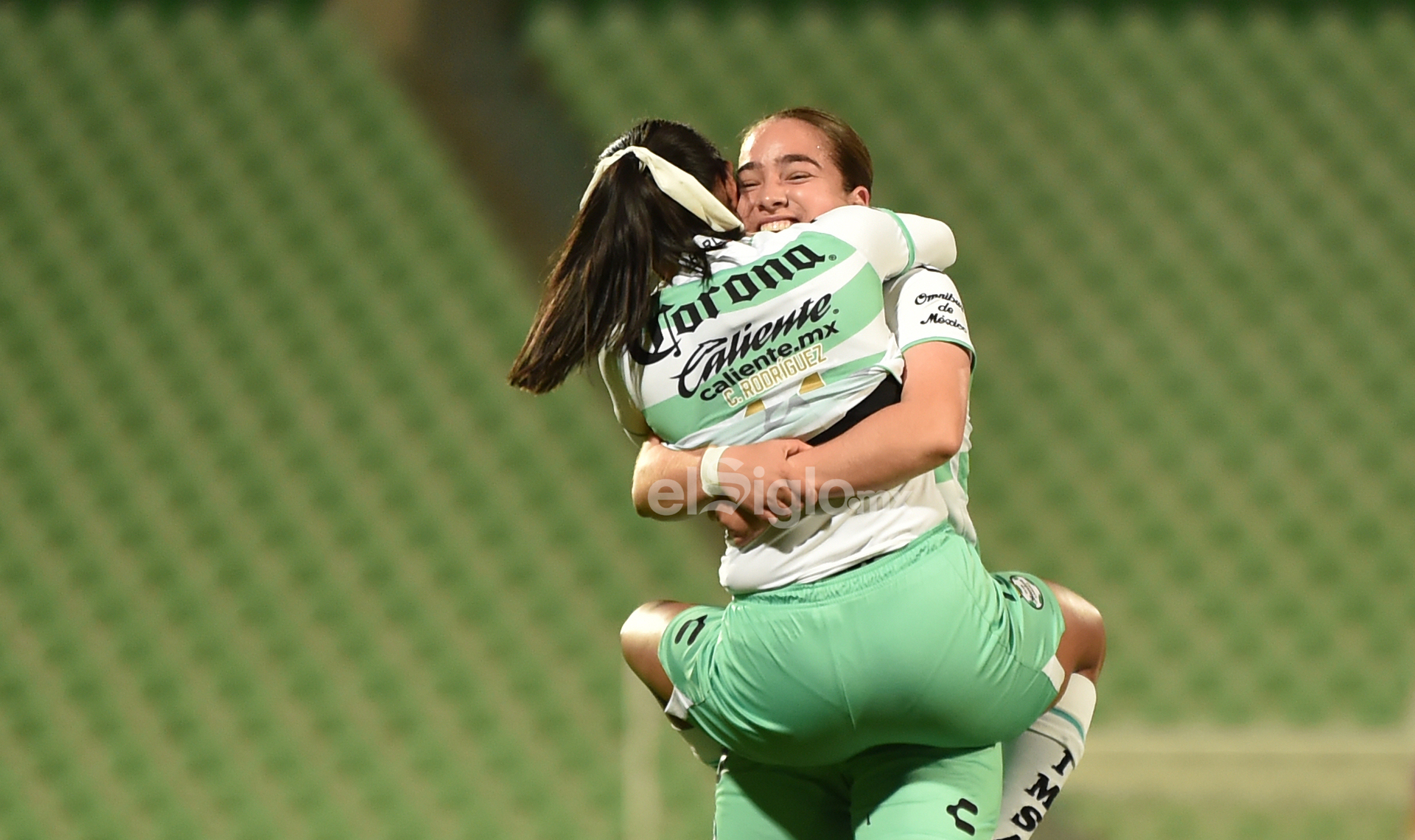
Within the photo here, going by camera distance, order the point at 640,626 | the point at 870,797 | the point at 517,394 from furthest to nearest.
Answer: the point at 517,394
the point at 640,626
the point at 870,797

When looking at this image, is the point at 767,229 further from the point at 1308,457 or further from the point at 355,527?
the point at 1308,457

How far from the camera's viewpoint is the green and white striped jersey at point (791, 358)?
3.78ft

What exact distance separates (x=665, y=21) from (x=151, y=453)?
1734mm

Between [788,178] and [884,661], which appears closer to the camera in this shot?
[884,661]

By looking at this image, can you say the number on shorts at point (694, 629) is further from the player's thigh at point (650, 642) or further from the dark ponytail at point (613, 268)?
Answer: the dark ponytail at point (613, 268)

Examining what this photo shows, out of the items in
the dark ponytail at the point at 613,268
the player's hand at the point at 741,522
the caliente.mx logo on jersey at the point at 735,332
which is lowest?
the player's hand at the point at 741,522

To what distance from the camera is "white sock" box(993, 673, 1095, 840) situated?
1.33m

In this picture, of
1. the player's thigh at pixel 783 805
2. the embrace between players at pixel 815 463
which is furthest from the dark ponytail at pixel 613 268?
the player's thigh at pixel 783 805

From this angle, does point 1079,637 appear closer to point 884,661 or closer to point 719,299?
point 884,661

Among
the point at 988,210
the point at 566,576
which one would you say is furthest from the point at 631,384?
the point at 988,210

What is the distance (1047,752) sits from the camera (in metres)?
1.33

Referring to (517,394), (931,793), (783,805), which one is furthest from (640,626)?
(517,394)

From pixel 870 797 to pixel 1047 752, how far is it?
0.20 meters

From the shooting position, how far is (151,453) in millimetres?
3588
